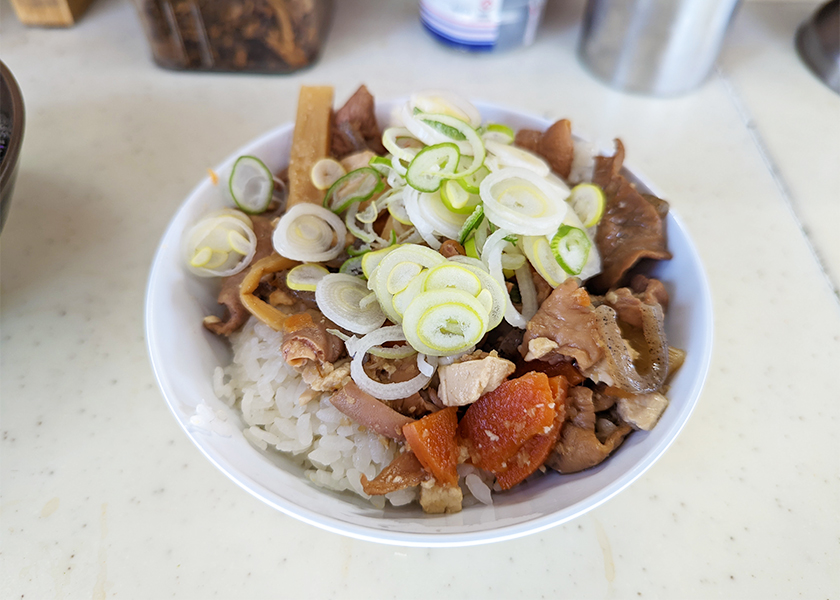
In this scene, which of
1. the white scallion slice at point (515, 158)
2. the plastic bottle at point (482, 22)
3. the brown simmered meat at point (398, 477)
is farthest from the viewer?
the plastic bottle at point (482, 22)

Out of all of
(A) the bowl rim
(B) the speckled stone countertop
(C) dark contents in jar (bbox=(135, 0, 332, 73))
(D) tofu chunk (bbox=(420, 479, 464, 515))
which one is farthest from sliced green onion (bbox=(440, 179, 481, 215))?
(C) dark contents in jar (bbox=(135, 0, 332, 73))

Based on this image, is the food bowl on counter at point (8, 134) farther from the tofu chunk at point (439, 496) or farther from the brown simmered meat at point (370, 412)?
the tofu chunk at point (439, 496)

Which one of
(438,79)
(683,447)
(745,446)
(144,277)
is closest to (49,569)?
(144,277)

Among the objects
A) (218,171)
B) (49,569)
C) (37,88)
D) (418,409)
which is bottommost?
(49,569)

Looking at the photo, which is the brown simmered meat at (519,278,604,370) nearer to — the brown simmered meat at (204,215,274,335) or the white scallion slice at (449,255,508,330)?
the white scallion slice at (449,255,508,330)

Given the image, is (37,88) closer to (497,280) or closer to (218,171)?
(218,171)

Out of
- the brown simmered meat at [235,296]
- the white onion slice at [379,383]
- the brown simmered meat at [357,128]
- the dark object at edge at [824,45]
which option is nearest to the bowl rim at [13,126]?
the brown simmered meat at [235,296]
